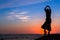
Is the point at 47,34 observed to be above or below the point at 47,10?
below

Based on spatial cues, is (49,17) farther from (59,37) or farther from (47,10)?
(59,37)

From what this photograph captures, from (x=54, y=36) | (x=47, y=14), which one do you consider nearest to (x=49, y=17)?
(x=47, y=14)

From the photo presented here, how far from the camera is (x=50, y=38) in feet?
88.9

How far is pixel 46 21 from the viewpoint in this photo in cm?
2828

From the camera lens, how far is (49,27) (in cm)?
2825

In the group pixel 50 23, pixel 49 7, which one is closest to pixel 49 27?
pixel 50 23

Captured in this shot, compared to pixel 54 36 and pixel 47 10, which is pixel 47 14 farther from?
pixel 54 36

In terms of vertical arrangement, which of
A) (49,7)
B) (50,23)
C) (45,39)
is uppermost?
(49,7)

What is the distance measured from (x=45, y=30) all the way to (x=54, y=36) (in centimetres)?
187

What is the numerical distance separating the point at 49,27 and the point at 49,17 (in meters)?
1.22

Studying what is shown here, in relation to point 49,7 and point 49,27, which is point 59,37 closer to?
point 49,27

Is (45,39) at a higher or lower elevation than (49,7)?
lower

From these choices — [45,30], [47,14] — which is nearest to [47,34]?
[45,30]

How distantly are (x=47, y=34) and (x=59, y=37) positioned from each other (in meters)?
1.95
